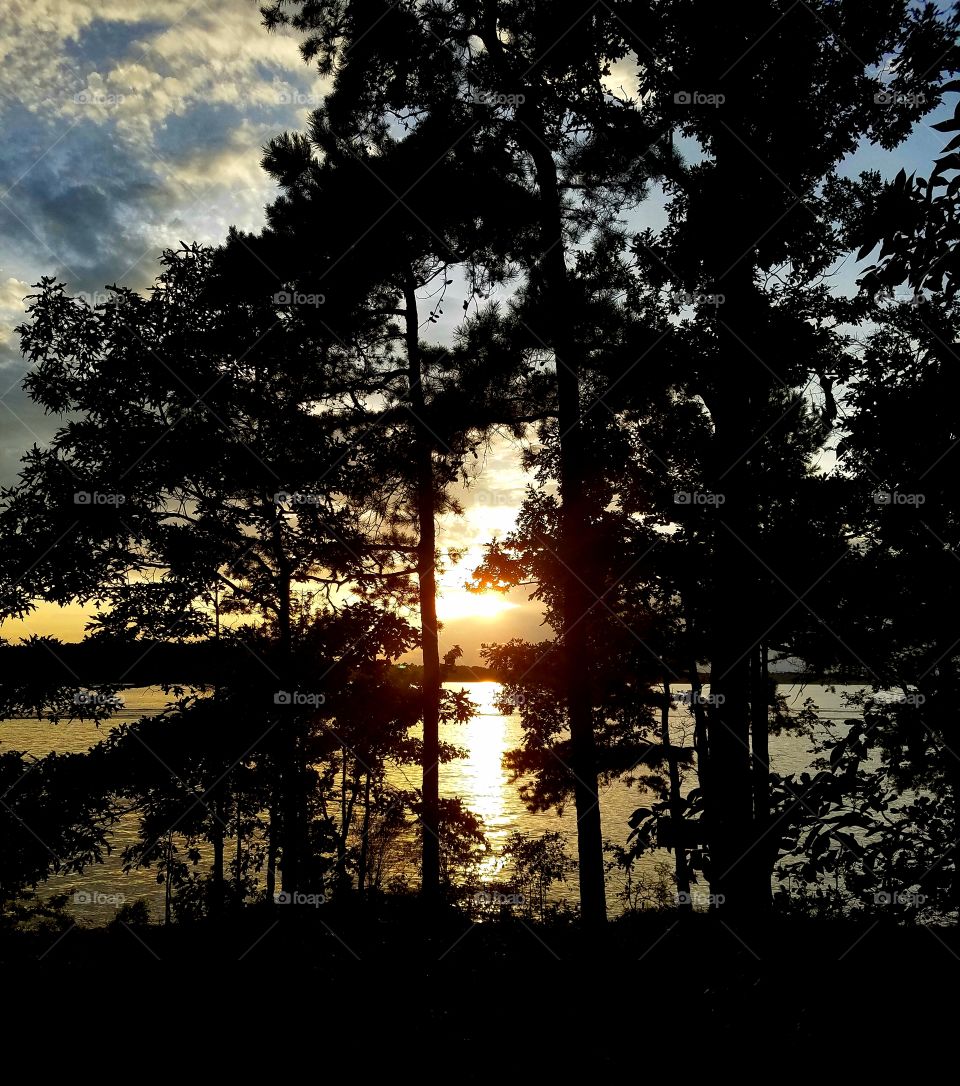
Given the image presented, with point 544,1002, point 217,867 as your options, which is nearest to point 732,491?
point 544,1002

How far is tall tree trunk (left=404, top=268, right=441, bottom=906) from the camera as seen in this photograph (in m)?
13.4

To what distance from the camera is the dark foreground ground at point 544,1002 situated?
17.8 ft

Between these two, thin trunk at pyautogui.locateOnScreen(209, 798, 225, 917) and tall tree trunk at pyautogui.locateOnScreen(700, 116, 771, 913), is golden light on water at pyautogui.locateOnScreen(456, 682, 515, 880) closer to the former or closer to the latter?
thin trunk at pyautogui.locateOnScreen(209, 798, 225, 917)

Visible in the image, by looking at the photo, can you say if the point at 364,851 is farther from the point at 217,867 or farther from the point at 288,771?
the point at 288,771

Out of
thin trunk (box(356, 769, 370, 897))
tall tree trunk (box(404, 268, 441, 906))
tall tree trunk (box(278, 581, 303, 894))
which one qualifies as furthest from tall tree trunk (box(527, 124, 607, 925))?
thin trunk (box(356, 769, 370, 897))

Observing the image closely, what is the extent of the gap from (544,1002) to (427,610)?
7836 millimetres

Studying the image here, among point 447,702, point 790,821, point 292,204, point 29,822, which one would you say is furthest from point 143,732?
point 790,821

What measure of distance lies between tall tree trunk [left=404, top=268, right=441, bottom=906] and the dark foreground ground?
2.85 m

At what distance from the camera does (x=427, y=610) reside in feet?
47.3

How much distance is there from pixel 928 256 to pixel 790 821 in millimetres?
2590

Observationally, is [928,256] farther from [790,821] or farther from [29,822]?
[29,822]

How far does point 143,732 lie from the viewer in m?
11.0

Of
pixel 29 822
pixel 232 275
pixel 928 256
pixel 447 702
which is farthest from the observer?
pixel 447 702

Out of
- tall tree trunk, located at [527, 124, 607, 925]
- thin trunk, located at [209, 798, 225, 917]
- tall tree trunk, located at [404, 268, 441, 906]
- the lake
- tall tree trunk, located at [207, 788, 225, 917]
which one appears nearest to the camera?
tall tree trunk, located at [527, 124, 607, 925]
